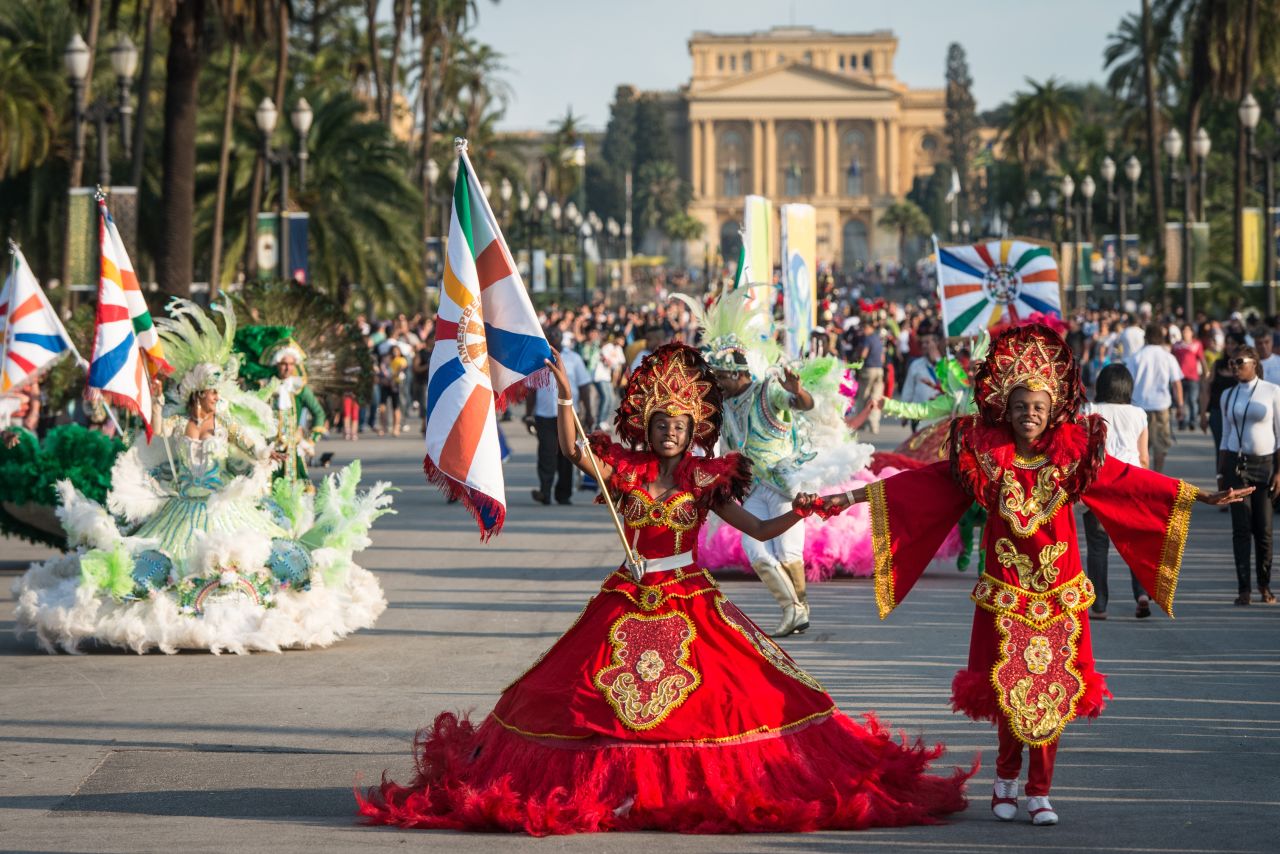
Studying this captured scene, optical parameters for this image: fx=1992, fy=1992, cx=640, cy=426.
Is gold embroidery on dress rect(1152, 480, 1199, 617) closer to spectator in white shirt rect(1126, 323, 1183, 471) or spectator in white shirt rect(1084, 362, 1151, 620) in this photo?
spectator in white shirt rect(1084, 362, 1151, 620)

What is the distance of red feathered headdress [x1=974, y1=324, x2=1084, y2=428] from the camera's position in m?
7.16

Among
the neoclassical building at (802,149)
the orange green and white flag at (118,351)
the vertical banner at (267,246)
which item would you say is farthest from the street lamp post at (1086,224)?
the neoclassical building at (802,149)

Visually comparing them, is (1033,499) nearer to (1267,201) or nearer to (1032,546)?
(1032,546)

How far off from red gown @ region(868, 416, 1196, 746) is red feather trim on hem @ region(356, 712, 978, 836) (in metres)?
0.43

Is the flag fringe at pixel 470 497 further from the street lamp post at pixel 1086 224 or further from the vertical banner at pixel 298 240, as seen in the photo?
the street lamp post at pixel 1086 224

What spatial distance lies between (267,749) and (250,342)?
18.7 feet

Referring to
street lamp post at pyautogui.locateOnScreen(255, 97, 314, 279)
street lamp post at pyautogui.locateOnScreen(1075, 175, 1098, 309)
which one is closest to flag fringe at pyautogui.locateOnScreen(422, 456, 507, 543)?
street lamp post at pyautogui.locateOnScreen(255, 97, 314, 279)

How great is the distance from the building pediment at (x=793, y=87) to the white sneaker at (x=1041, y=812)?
158 m

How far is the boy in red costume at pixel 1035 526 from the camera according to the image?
279 inches

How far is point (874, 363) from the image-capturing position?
31469 mm

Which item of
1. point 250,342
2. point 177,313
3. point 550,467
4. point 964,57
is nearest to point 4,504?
point 250,342

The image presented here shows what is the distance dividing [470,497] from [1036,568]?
2271 millimetres

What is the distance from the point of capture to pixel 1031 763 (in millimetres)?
7074

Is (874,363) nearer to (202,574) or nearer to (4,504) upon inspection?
(4,504)
